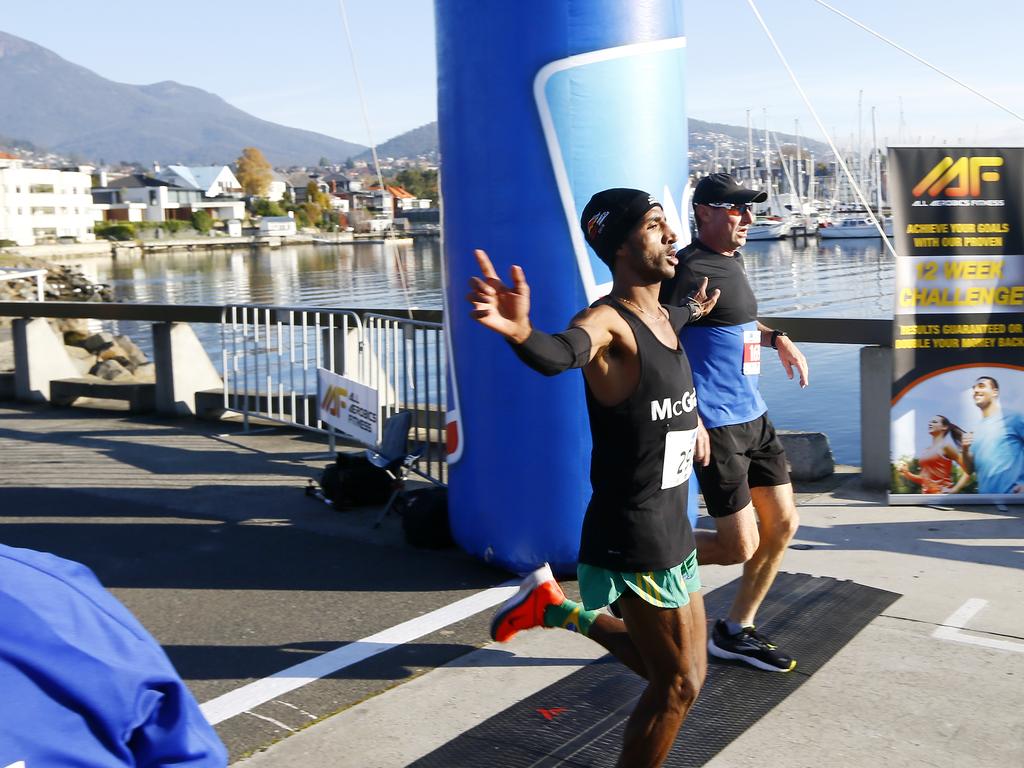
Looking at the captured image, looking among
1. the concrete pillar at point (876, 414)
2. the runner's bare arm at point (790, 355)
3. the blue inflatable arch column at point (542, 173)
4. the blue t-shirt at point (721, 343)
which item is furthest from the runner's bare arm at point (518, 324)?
the concrete pillar at point (876, 414)

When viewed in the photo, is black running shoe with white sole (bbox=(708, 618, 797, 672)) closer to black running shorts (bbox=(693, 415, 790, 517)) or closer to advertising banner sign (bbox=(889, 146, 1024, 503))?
black running shorts (bbox=(693, 415, 790, 517))

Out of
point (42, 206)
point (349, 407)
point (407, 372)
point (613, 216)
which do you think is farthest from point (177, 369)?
point (42, 206)

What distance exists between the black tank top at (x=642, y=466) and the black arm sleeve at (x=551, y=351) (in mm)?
303

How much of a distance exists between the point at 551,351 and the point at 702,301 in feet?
5.58

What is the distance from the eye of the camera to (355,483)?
7.49 metres

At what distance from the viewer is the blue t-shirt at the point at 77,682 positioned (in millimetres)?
1301

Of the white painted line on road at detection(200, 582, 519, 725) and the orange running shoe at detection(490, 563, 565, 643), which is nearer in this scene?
the orange running shoe at detection(490, 563, 565, 643)

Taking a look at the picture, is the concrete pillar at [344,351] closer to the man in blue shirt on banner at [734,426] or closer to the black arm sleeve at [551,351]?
the man in blue shirt on banner at [734,426]

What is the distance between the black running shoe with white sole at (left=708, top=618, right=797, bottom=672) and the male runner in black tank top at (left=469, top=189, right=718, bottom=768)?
4.40ft

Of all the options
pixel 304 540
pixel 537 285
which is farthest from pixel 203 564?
pixel 537 285

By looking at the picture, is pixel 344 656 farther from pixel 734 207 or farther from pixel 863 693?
pixel 734 207

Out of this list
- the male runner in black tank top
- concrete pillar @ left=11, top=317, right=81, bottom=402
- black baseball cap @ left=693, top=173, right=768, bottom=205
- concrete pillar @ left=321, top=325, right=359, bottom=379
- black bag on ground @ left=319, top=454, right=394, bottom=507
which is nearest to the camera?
the male runner in black tank top

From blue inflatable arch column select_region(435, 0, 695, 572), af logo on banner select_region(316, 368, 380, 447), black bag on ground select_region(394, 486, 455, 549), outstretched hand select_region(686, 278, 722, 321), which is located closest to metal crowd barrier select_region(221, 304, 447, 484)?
af logo on banner select_region(316, 368, 380, 447)

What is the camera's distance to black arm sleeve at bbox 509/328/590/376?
9.37ft
